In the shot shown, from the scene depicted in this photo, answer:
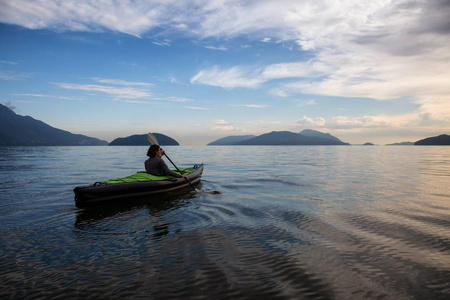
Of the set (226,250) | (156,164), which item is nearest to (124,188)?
(156,164)

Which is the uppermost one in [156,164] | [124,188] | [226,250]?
[156,164]

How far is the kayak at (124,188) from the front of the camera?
7.70 m

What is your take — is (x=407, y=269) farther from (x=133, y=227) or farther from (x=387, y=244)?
(x=133, y=227)

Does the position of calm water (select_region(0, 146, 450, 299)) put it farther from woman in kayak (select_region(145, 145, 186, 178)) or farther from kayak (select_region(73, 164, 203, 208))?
woman in kayak (select_region(145, 145, 186, 178))

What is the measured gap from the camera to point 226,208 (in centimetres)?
830

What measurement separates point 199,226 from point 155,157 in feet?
17.2

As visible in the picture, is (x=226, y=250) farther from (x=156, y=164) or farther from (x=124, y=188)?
(x=156, y=164)

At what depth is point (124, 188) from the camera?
8.66 metres

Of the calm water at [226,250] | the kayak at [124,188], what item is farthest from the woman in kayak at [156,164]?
the calm water at [226,250]

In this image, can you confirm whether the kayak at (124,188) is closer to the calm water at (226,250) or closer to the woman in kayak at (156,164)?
the woman in kayak at (156,164)

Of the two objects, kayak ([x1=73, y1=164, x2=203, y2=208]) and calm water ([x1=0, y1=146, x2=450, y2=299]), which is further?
kayak ([x1=73, y1=164, x2=203, y2=208])

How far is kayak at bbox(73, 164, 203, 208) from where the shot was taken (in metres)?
7.70

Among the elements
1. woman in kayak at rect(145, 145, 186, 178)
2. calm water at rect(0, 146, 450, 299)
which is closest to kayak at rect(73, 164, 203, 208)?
woman in kayak at rect(145, 145, 186, 178)

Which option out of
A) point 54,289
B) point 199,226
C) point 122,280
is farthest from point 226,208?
point 54,289
